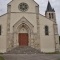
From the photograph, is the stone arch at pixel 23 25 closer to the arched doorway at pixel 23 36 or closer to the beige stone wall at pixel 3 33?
the arched doorway at pixel 23 36

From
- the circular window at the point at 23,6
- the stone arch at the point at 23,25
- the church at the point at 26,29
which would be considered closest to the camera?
the church at the point at 26,29

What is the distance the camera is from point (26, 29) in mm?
29406

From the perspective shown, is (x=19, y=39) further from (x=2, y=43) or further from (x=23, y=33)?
(x=2, y=43)

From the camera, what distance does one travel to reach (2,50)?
27859mm

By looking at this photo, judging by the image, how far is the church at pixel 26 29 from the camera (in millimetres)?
28325

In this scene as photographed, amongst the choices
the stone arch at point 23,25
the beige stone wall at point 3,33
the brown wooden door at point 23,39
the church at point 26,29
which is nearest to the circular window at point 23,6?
the church at point 26,29

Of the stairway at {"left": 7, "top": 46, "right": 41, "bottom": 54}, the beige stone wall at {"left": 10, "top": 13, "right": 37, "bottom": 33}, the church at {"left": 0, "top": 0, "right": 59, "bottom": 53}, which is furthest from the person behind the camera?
the beige stone wall at {"left": 10, "top": 13, "right": 37, "bottom": 33}

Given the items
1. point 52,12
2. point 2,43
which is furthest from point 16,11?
point 52,12

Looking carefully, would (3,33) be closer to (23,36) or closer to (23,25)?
(23,36)

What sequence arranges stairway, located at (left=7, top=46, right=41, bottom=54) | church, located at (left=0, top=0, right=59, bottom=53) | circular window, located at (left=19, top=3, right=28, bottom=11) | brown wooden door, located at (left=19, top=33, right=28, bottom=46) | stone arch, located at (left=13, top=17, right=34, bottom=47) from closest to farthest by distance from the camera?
stairway, located at (left=7, top=46, right=41, bottom=54)
church, located at (left=0, top=0, right=59, bottom=53)
stone arch, located at (left=13, top=17, right=34, bottom=47)
brown wooden door, located at (left=19, top=33, right=28, bottom=46)
circular window, located at (left=19, top=3, right=28, bottom=11)

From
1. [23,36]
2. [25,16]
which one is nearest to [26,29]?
[23,36]

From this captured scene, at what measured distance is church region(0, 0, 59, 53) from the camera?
28.3 m

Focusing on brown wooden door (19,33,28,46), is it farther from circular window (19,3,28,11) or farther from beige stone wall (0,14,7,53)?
circular window (19,3,28,11)

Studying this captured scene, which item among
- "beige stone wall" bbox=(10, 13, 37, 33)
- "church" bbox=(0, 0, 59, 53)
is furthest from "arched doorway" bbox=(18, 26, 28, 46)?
"beige stone wall" bbox=(10, 13, 37, 33)
